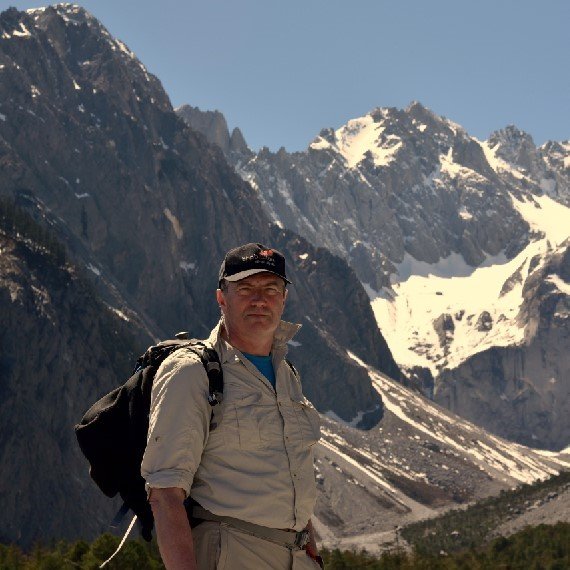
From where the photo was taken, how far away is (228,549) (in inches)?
368

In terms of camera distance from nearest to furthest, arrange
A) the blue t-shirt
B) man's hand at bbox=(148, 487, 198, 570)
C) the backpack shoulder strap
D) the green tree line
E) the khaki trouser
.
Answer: man's hand at bbox=(148, 487, 198, 570) < the khaki trouser < the backpack shoulder strap < the blue t-shirt < the green tree line

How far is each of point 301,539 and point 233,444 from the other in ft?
4.10

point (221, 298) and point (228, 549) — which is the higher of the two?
point (221, 298)

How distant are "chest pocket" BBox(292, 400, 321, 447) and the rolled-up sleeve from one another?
1163 mm

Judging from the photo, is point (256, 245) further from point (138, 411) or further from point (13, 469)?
point (13, 469)

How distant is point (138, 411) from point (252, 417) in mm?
1085

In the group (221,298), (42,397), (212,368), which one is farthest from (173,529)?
(42,397)

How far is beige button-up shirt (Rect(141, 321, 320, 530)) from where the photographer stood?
9125 mm

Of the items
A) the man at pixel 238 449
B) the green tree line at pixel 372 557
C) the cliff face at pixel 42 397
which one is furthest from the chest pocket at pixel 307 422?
the cliff face at pixel 42 397

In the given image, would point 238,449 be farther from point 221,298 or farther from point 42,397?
point 42,397

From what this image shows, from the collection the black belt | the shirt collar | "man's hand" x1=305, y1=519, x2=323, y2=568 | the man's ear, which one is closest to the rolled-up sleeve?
the black belt

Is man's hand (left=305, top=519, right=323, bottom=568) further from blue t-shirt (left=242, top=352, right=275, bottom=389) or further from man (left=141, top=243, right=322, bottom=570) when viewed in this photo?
blue t-shirt (left=242, top=352, right=275, bottom=389)

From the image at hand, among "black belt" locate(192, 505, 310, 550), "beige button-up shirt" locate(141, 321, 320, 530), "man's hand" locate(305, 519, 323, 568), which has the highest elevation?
"beige button-up shirt" locate(141, 321, 320, 530)

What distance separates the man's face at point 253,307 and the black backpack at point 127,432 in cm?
71
